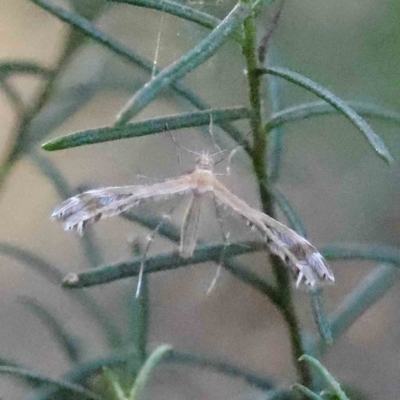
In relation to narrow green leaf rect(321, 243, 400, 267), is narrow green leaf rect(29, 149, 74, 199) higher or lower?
lower

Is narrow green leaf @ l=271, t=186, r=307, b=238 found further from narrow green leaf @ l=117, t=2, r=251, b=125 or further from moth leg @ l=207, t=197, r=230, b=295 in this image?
narrow green leaf @ l=117, t=2, r=251, b=125

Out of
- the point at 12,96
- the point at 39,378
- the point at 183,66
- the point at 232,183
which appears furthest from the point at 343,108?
the point at 232,183

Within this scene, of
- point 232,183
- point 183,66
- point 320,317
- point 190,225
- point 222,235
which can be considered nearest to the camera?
point 183,66

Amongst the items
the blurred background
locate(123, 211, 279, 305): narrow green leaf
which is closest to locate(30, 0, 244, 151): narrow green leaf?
locate(123, 211, 279, 305): narrow green leaf

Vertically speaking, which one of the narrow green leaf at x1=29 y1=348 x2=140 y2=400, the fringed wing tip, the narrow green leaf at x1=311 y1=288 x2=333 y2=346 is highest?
the fringed wing tip

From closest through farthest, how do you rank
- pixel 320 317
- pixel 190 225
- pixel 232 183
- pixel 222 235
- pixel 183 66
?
1. pixel 183 66
2. pixel 320 317
3. pixel 190 225
4. pixel 222 235
5. pixel 232 183

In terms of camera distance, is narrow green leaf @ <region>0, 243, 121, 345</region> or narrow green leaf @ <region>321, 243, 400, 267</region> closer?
narrow green leaf @ <region>321, 243, 400, 267</region>

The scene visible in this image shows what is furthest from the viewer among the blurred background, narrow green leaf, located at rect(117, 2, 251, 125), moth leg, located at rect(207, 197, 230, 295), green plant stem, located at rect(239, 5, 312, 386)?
the blurred background

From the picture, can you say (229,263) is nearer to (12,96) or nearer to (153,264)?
(153,264)
